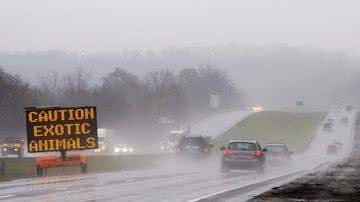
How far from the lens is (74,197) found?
19.8m

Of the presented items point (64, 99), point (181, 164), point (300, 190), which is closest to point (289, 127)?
point (64, 99)

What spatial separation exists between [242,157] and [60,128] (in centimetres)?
846

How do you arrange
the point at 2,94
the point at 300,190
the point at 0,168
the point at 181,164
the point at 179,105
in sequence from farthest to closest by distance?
the point at 179,105 → the point at 2,94 → the point at 181,164 → the point at 0,168 → the point at 300,190

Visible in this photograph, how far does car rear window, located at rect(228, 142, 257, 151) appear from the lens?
1476 inches

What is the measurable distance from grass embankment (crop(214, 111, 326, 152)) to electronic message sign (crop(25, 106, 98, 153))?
8022 cm

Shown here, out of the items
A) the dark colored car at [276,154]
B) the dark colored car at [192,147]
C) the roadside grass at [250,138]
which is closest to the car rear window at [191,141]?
the dark colored car at [192,147]

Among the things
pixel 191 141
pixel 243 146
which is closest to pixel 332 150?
pixel 191 141

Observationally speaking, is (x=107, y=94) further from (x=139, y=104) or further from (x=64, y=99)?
(x=139, y=104)

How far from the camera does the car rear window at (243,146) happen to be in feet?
123

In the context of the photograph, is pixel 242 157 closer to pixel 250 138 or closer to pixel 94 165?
pixel 94 165

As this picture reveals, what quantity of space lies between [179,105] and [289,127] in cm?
3310

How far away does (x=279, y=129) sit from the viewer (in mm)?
155250

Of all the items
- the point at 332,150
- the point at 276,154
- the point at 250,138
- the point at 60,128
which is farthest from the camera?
the point at 250,138

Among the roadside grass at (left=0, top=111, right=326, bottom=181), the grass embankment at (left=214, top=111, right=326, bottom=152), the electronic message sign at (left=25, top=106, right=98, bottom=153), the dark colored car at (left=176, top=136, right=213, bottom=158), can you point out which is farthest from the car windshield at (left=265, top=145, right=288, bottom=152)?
the grass embankment at (left=214, top=111, right=326, bottom=152)
